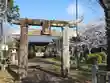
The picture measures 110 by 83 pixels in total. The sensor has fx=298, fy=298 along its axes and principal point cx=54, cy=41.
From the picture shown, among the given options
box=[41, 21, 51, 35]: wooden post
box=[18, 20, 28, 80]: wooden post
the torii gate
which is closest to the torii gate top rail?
the torii gate

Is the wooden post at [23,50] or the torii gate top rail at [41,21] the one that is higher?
the torii gate top rail at [41,21]

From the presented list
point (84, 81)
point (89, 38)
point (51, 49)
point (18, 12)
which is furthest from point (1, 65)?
point (51, 49)

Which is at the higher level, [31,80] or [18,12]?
[18,12]

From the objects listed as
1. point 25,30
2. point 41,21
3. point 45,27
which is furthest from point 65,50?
point 25,30

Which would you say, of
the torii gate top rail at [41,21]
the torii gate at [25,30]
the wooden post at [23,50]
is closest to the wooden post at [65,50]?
the torii gate at [25,30]

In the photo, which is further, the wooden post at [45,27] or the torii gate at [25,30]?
the wooden post at [45,27]

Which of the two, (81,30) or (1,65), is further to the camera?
(81,30)

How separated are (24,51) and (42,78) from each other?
2224 mm

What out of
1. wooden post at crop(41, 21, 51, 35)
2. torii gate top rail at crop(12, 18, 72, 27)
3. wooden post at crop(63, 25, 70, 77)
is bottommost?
wooden post at crop(63, 25, 70, 77)

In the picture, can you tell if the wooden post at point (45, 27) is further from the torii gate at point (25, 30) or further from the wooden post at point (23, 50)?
the wooden post at point (23, 50)

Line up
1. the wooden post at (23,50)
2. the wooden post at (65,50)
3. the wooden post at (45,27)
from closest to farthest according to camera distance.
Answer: the wooden post at (23,50) → the wooden post at (45,27) → the wooden post at (65,50)

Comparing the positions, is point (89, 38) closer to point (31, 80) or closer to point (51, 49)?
point (31, 80)

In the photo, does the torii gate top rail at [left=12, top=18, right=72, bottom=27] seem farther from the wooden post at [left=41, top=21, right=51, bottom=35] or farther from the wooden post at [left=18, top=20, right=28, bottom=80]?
the wooden post at [left=18, top=20, right=28, bottom=80]

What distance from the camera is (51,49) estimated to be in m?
50.4
